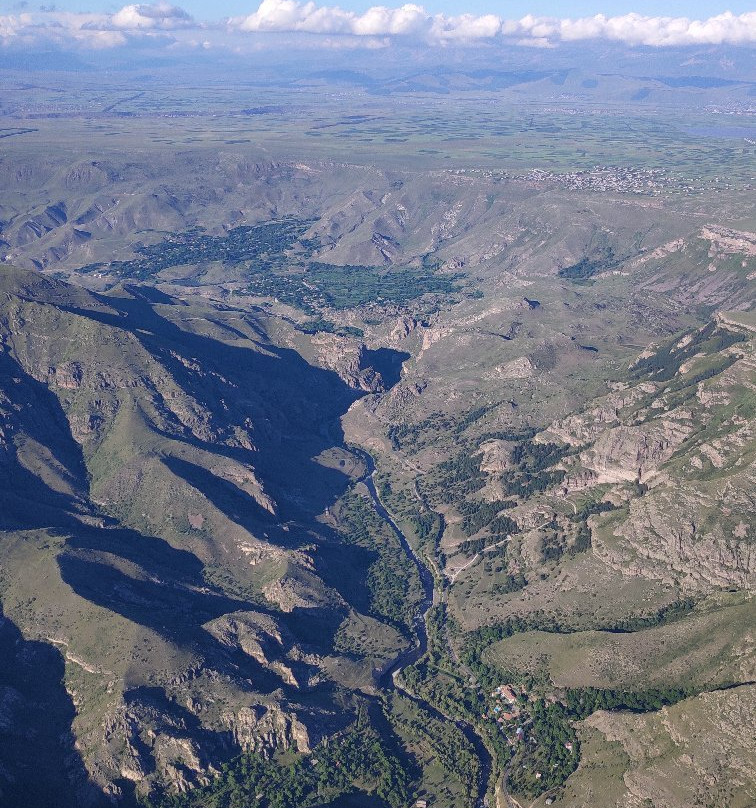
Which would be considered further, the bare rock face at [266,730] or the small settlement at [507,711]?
the small settlement at [507,711]

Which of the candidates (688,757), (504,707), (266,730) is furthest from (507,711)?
(266,730)

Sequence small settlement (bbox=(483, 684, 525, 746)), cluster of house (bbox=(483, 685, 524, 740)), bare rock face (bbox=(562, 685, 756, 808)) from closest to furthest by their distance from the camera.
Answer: bare rock face (bbox=(562, 685, 756, 808)) → small settlement (bbox=(483, 684, 525, 746)) → cluster of house (bbox=(483, 685, 524, 740))

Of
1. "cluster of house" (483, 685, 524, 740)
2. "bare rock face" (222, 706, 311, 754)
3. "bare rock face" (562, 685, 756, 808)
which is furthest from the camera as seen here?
"cluster of house" (483, 685, 524, 740)

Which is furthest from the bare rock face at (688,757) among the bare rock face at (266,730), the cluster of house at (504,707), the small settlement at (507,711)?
the bare rock face at (266,730)

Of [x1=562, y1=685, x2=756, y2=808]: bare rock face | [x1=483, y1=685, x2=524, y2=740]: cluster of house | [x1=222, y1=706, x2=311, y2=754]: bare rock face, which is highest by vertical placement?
[x1=562, y1=685, x2=756, y2=808]: bare rock face

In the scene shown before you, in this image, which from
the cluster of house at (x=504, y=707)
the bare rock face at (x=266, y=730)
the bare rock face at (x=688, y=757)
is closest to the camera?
the bare rock face at (x=688, y=757)

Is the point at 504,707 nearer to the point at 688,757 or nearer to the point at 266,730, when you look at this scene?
the point at 688,757

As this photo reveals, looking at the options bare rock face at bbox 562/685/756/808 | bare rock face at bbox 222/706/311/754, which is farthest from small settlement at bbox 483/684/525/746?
bare rock face at bbox 222/706/311/754

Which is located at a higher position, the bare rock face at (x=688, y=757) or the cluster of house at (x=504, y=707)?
the bare rock face at (x=688, y=757)

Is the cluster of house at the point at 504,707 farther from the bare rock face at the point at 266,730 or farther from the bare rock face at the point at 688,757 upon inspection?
the bare rock face at the point at 266,730

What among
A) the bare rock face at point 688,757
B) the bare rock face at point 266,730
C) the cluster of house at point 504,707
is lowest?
the cluster of house at point 504,707

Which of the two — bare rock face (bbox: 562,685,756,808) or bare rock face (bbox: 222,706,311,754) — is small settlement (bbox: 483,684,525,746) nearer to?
bare rock face (bbox: 562,685,756,808)

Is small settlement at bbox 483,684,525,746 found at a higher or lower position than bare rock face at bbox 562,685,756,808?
lower
